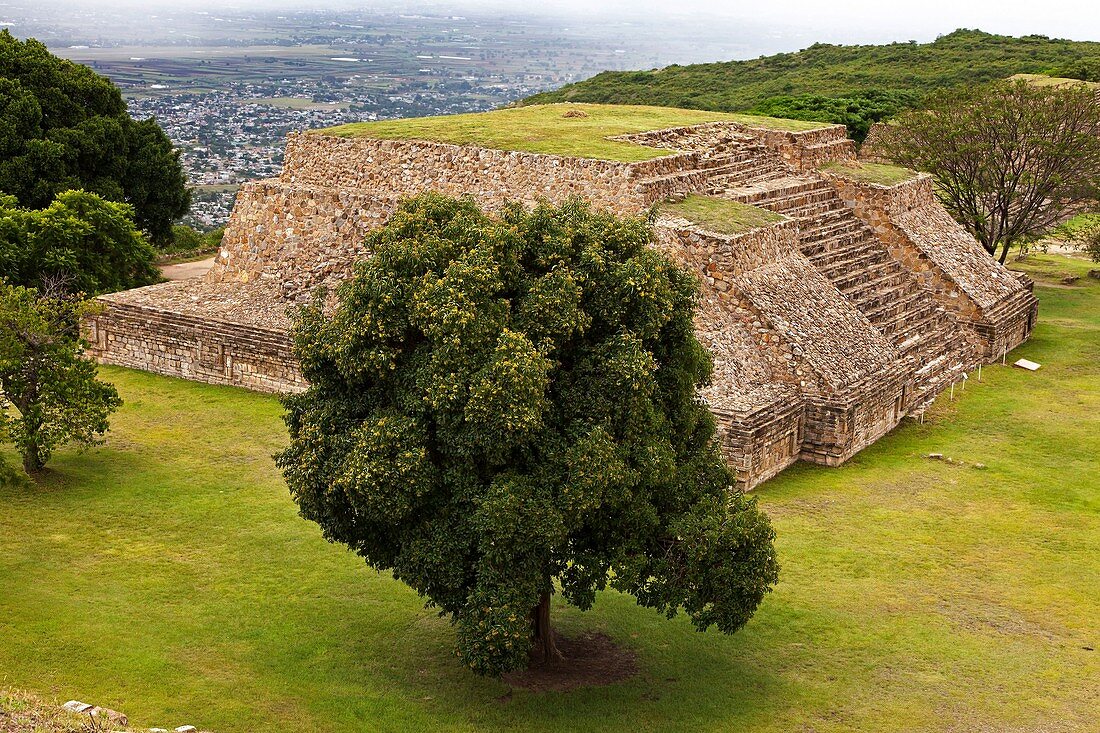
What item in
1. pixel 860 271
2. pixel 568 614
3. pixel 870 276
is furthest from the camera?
Answer: pixel 870 276

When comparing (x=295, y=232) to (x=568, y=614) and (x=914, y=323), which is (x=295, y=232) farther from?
(x=568, y=614)

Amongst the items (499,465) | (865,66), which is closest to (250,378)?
(499,465)

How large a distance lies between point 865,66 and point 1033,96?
3230cm

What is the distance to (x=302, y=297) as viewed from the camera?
19375 millimetres

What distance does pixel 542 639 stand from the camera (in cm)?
1102

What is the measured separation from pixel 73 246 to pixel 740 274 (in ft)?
34.7

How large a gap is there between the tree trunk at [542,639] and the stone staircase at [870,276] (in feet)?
30.4

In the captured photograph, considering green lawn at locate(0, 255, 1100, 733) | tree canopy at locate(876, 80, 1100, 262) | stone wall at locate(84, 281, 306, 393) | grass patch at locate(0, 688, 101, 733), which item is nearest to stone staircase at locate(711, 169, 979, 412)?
green lawn at locate(0, 255, 1100, 733)

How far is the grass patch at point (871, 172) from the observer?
2273 cm

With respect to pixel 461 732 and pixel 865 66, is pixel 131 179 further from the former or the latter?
pixel 865 66

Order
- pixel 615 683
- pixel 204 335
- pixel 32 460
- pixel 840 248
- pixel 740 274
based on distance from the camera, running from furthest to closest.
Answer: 1. pixel 840 248
2. pixel 204 335
3. pixel 740 274
4. pixel 32 460
5. pixel 615 683

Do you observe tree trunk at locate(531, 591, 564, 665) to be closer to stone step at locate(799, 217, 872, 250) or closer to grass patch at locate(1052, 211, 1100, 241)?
stone step at locate(799, 217, 872, 250)

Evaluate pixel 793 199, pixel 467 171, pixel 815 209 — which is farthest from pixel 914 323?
pixel 467 171

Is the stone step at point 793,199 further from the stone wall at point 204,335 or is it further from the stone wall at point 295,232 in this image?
the stone wall at point 204,335
